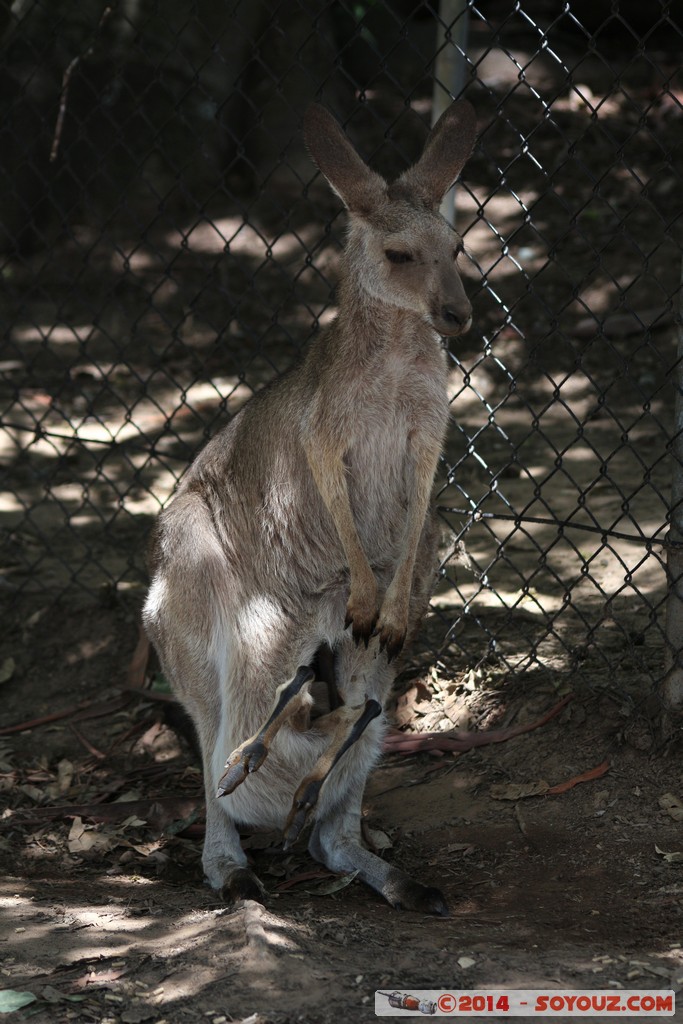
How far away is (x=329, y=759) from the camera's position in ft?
9.22

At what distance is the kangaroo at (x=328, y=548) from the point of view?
2757 mm

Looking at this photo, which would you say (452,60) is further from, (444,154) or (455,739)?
(455,739)

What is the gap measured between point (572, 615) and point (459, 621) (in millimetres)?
385

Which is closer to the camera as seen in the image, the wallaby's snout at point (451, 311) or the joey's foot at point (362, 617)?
the wallaby's snout at point (451, 311)

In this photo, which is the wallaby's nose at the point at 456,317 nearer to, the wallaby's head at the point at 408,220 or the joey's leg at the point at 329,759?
the wallaby's head at the point at 408,220

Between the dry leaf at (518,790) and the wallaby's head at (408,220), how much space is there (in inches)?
50.8

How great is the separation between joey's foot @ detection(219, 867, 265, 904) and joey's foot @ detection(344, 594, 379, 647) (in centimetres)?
63

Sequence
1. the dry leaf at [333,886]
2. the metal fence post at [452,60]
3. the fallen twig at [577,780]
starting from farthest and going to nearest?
1. the metal fence post at [452,60]
2. the fallen twig at [577,780]
3. the dry leaf at [333,886]

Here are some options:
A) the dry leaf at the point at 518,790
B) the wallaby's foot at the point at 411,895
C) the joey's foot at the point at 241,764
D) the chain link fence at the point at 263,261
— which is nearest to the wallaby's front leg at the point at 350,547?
the joey's foot at the point at 241,764

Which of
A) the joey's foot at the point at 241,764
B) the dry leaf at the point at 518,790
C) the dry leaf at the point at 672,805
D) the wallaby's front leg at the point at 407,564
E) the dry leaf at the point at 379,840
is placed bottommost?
the dry leaf at the point at 379,840

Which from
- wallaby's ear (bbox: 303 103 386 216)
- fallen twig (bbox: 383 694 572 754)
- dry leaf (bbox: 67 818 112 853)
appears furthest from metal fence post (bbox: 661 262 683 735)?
dry leaf (bbox: 67 818 112 853)

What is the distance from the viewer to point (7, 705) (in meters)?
3.93

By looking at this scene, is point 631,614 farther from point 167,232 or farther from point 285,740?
point 167,232

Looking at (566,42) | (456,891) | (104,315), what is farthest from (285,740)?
(566,42)
